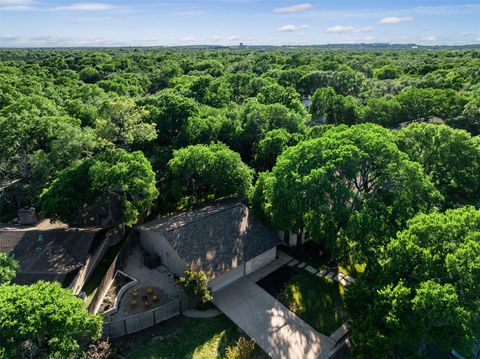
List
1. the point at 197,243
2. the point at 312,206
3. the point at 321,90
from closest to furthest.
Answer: the point at 312,206
the point at 197,243
the point at 321,90

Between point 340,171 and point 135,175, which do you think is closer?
point 340,171

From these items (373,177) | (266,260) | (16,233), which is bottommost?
(266,260)

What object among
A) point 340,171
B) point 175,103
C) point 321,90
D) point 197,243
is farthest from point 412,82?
point 197,243

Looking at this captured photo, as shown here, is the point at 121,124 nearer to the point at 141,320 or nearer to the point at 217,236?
the point at 217,236

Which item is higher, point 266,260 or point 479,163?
point 479,163

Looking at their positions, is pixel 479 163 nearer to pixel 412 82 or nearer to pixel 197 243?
pixel 197 243

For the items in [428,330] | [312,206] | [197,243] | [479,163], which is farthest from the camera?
[479,163]
